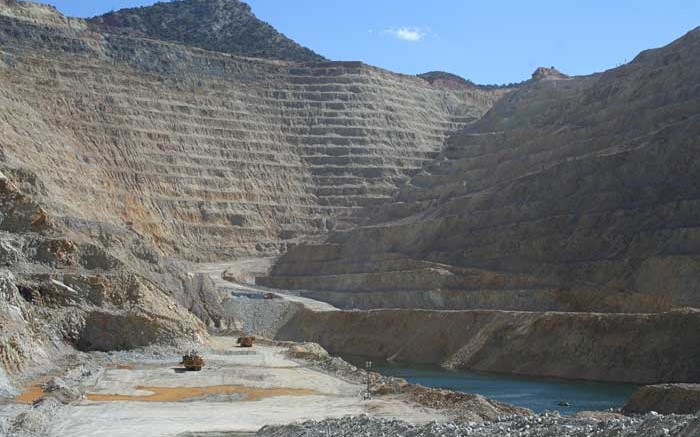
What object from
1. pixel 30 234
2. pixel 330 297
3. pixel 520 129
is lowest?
pixel 330 297

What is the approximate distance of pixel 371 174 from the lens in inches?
4820

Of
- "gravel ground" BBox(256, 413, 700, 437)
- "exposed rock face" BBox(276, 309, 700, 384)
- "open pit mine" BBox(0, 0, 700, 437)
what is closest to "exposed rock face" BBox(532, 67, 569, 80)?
"open pit mine" BBox(0, 0, 700, 437)

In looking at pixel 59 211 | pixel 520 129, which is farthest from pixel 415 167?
pixel 59 211

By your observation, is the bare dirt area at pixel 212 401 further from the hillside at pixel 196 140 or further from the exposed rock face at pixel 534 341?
the hillside at pixel 196 140

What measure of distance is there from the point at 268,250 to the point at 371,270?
863 inches

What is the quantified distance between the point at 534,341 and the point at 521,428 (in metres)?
35.8

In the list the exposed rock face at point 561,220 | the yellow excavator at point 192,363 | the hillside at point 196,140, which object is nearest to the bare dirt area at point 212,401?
the yellow excavator at point 192,363

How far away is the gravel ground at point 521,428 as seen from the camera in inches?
632

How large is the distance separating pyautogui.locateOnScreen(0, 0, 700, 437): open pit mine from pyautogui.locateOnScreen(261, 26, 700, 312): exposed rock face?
268 mm

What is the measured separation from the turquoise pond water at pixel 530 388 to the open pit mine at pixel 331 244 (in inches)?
13.0

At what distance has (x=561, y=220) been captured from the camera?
78.9 m

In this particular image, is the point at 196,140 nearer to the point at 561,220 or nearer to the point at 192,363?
the point at 561,220

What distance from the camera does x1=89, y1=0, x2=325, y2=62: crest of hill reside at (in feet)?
527

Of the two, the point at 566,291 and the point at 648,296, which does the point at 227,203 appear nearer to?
the point at 566,291
